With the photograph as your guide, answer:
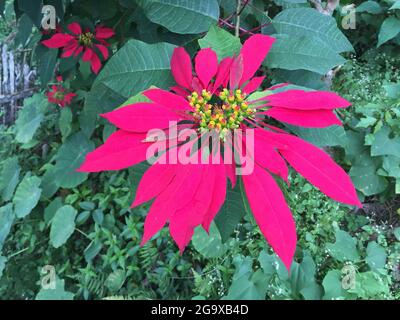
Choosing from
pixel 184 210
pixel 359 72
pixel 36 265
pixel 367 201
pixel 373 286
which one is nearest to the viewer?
pixel 184 210

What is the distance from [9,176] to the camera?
180 cm

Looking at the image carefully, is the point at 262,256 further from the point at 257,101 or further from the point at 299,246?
the point at 257,101

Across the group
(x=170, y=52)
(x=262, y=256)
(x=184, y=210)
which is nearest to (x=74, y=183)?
(x=262, y=256)

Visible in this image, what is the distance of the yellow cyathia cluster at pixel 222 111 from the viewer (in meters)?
0.39

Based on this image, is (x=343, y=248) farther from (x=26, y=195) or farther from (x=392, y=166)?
(x=26, y=195)

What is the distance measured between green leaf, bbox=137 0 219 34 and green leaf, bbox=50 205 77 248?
1146 millimetres

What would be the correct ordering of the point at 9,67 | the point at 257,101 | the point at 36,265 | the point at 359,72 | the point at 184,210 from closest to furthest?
the point at 184,210
the point at 257,101
the point at 36,265
the point at 359,72
the point at 9,67

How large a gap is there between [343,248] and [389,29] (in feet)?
3.04

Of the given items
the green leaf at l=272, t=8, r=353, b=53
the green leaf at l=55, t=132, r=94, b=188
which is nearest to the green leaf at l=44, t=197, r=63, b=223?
the green leaf at l=55, t=132, r=94, b=188

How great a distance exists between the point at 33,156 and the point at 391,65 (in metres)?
1.71

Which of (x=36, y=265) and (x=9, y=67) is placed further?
(x=9, y=67)

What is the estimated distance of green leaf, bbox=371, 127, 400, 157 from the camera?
4.38 ft

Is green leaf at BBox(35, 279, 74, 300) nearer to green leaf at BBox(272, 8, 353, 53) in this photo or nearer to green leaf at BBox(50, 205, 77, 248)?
green leaf at BBox(50, 205, 77, 248)

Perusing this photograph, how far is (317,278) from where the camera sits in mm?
1279
